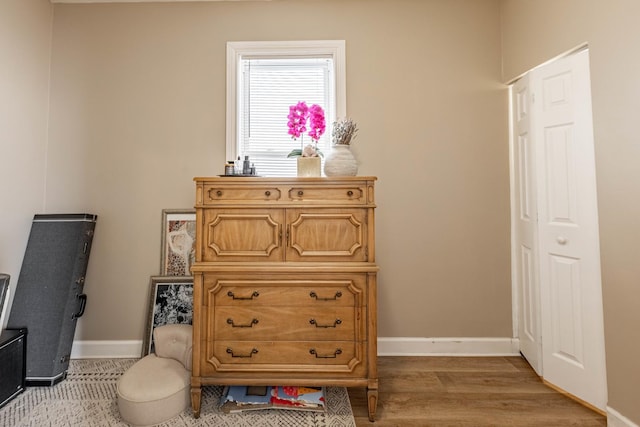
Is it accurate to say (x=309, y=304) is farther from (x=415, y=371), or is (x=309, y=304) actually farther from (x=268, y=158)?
(x=268, y=158)

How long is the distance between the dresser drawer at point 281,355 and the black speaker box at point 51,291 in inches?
50.1

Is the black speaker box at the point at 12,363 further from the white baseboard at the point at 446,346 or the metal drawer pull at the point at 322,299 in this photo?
the white baseboard at the point at 446,346

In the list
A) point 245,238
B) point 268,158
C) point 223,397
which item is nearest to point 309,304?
point 245,238

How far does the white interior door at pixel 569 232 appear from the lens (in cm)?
194

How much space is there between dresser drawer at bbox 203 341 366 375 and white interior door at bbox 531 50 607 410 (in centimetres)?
146

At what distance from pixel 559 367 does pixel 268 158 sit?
2.68 meters

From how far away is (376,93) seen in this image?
8.59 ft

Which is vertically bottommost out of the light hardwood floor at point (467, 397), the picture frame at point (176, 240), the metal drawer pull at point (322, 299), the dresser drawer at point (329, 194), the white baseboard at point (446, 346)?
the light hardwood floor at point (467, 397)

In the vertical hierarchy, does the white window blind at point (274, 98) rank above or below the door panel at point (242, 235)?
above

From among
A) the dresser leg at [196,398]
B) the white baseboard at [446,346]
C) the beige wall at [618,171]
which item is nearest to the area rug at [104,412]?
the dresser leg at [196,398]

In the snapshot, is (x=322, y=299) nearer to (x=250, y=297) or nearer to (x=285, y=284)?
(x=285, y=284)

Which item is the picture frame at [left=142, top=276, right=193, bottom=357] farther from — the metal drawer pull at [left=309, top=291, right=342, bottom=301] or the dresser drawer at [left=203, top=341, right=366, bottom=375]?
the metal drawer pull at [left=309, top=291, right=342, bottom=301]

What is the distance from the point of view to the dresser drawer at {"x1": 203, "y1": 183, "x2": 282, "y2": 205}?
1.87 metres

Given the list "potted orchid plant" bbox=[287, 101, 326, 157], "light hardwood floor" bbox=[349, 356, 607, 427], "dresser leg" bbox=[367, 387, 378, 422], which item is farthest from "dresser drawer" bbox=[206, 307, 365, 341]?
"potted orchid plant" bbox=[287, 101, 326, 157]
